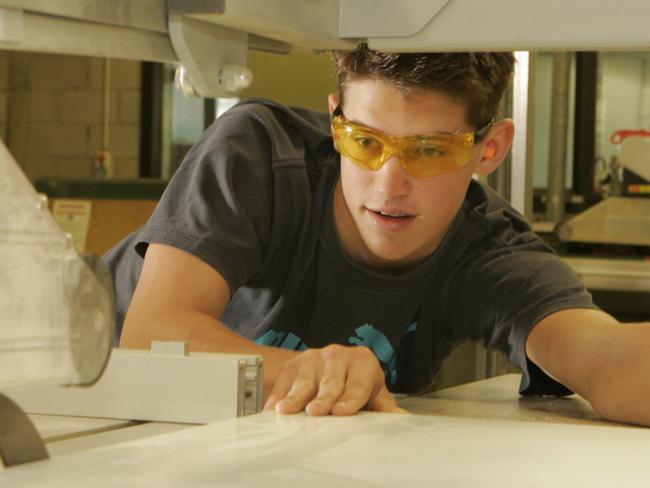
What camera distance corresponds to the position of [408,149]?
1382mm

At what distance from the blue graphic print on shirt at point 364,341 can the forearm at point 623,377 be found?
350mm

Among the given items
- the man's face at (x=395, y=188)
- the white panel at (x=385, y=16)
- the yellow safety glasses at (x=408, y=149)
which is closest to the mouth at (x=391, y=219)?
the man's face at (x=395, y=188)

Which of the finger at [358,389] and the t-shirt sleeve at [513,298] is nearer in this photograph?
the finger at [358,389]

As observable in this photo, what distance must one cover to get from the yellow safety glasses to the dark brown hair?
0.07m

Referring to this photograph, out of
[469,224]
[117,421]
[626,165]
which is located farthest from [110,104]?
[117,421]

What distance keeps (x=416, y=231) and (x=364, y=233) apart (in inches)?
3.1

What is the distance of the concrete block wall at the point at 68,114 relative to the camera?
6.13 metres

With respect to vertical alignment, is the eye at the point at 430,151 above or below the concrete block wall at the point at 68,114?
below

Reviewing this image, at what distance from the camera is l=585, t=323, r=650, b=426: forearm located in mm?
1317

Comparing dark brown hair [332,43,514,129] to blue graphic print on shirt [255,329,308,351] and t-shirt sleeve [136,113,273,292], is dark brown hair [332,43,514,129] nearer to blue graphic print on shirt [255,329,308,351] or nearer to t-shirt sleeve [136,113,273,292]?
t-shirt sleeve [136,113,273,292]

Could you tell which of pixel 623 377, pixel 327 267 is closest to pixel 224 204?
pixel 327 267

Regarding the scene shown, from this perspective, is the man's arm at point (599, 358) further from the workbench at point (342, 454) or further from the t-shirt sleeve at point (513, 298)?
the workbench at point (342, 454)

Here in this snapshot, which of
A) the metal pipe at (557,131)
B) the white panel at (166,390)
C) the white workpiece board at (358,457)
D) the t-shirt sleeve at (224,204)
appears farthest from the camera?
the metal pipe at (557,131)

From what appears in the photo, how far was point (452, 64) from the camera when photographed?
58.2 inches
